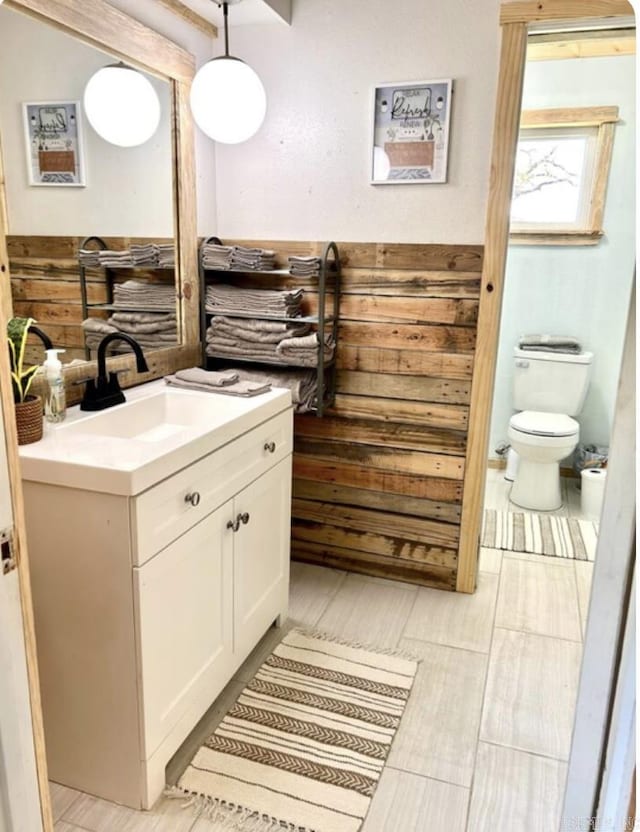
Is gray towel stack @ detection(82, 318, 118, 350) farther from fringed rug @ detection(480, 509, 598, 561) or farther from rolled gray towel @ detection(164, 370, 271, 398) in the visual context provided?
fringed rug @ detection(480, 509, 598, 561)

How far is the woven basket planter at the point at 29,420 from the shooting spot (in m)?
1.50

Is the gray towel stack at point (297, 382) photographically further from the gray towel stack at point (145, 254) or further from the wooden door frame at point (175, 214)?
the gray towel stack at point (145, 254)

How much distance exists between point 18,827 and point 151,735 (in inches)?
22.9

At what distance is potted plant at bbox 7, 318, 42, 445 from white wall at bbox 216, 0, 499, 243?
4.19 ft

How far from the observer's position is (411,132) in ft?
7.77

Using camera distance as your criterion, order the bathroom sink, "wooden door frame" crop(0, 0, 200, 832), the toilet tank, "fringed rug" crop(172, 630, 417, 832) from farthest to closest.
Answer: the toilet tank < the bathroom sink < "fringed rug" crop(172, 630, 417, 832) < "wooden door frame" crop(0, 0, 200, 832)

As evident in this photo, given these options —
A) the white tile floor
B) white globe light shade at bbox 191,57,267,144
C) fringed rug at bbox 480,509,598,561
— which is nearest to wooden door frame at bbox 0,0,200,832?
white globe light shade at bbox 191,57,267,144

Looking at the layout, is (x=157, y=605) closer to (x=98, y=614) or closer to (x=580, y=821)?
(x=98, y=614)

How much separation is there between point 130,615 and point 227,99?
180 cm

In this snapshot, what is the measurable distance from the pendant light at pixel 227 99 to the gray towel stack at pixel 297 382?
0.90m

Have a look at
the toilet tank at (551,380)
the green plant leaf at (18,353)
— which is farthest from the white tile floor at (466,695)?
the toilet tank at (551,380)

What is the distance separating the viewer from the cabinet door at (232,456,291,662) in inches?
78.6

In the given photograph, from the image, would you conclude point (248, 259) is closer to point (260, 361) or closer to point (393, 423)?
point (260, 361)

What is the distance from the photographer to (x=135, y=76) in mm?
2141
